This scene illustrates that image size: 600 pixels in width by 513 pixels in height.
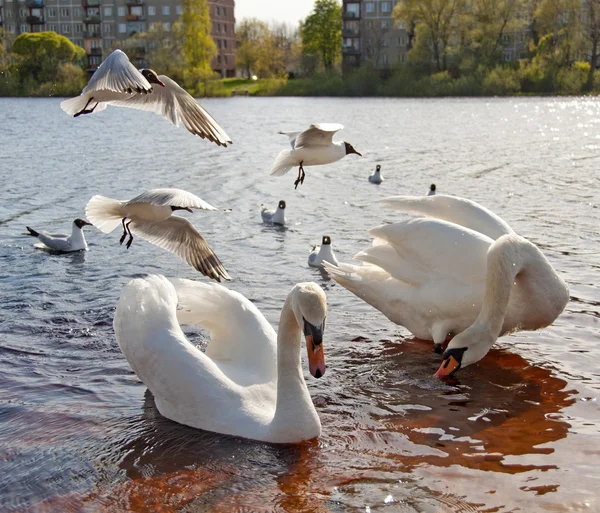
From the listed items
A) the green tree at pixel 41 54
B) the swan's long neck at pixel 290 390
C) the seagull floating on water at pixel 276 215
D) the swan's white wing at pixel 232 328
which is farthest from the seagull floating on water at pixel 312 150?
the green tree at pixel 41 54

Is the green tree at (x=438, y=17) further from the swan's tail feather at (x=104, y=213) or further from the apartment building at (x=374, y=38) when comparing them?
the swan's tail feather at (x=104, y=213)

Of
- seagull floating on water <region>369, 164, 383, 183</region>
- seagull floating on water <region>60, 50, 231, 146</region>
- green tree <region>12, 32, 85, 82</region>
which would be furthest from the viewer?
green tree <region>12, 32, 85, 82</region>

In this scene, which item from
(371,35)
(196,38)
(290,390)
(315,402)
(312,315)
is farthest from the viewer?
(371,35)

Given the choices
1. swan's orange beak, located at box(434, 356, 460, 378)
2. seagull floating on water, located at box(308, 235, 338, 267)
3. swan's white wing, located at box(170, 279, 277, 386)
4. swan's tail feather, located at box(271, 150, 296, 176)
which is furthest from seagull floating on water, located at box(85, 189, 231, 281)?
seagull floating on water, located at box(308, 235, 338, 267)

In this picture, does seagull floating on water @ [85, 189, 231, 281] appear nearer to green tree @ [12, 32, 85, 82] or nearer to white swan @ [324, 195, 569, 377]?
white swan @ [324, 195, 569, 377]

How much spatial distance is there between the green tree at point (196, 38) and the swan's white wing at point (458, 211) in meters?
64.9

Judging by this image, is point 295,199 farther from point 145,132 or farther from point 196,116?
point 145,132

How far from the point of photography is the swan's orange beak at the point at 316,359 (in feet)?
15.0

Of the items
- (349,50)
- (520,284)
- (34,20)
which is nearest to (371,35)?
(349,50)

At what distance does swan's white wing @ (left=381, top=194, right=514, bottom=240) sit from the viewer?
720cm

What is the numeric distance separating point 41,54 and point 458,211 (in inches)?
3063

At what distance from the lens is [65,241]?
1167 centimetres

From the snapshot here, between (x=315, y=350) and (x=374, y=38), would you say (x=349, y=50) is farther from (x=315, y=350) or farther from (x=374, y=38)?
(x=315, y=350)

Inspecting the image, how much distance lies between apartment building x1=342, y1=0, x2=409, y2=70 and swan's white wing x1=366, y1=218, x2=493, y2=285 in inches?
3321
